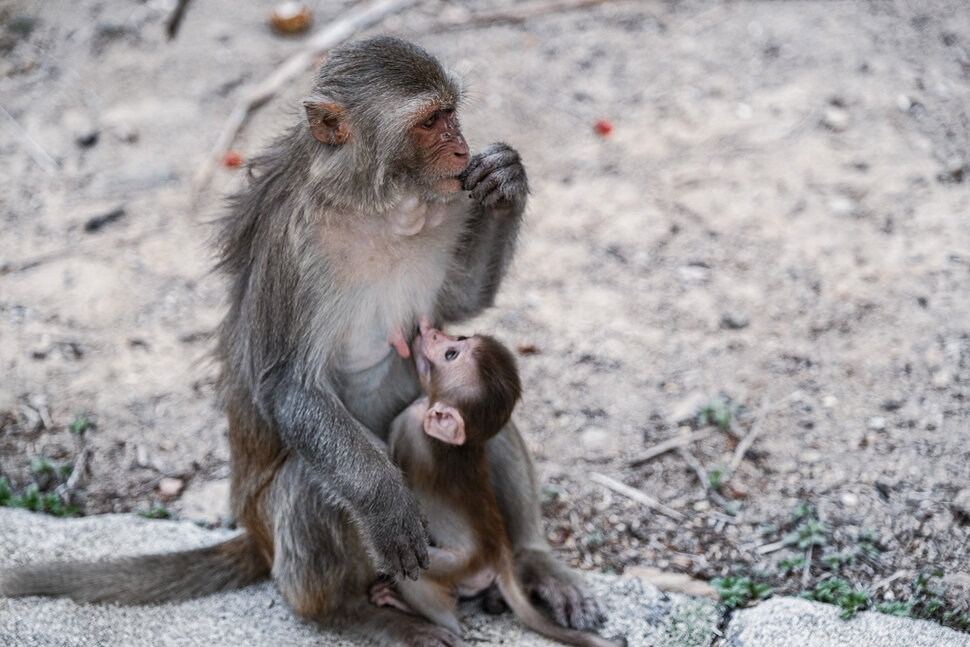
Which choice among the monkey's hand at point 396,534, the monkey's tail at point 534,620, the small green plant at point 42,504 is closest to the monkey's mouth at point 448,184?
the monkey's hand at point 396,534

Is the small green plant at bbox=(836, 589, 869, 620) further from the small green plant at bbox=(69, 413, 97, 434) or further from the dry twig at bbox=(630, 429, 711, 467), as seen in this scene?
the small green plant at bbox=(69, 413, 97, 434)

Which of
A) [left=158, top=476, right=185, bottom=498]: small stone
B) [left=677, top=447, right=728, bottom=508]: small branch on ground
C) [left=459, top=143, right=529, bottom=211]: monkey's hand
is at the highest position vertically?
[left=459, top=143, right=529, bottom=211]: monkey's hand

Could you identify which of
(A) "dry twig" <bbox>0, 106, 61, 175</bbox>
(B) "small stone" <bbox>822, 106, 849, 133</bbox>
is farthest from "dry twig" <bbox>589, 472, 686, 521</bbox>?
(A) "dry twig" <bbox>0, 106, 61, 175</bbox>

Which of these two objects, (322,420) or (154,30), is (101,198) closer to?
(154,30)

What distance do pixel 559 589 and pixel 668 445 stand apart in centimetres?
136

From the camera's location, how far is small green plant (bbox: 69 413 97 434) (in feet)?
18.7

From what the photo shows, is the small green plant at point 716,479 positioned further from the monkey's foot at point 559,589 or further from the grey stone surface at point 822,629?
the monkey's foot at point 559,589

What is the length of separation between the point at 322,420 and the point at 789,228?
3.91 m

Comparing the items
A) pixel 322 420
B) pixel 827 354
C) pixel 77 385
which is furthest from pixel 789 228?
pixel 77 385

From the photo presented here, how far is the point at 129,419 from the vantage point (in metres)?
5.87

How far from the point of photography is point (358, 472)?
3.91m

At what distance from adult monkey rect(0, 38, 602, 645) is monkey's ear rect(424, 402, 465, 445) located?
0.67 ft

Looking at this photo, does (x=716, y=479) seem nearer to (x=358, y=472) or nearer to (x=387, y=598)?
(x=387, y=598)

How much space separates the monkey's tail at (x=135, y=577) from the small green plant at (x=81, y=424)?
1.50 metres
